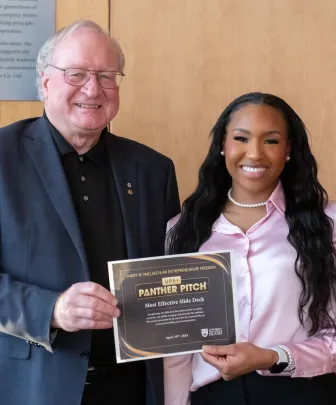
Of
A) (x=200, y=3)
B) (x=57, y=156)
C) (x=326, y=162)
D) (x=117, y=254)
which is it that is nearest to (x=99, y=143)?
(x=57, y=156)

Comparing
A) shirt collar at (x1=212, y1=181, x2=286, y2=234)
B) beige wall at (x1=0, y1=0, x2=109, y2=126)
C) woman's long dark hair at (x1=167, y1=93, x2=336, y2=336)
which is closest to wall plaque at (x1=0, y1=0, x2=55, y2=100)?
beige wall at (x1=0, y1=0, x2=109, y2=126)

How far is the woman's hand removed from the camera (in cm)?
155

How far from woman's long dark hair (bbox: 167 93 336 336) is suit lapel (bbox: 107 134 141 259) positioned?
0.15 m

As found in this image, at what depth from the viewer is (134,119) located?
7.82ft

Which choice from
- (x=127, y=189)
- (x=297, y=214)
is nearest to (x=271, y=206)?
(x=297, y=214)

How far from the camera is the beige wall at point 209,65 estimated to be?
7.69 ft

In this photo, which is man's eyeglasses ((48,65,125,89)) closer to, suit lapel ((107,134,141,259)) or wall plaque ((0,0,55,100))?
suit lapel ((107,134,141,259))

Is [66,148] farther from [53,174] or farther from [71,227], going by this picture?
[71,227]

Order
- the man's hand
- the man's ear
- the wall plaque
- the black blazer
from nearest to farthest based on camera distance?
the man's hand < the black blazer < the man's ear < the wall plaque

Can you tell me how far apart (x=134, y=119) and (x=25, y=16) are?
62cm

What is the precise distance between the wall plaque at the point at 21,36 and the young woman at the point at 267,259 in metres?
0.89

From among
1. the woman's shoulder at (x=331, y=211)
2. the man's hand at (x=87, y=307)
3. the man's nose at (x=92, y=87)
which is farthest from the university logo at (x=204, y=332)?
the man's nose at (x=92, y=87)

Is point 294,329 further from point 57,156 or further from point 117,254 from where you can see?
point 57,156

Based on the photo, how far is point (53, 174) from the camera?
1.79 m
